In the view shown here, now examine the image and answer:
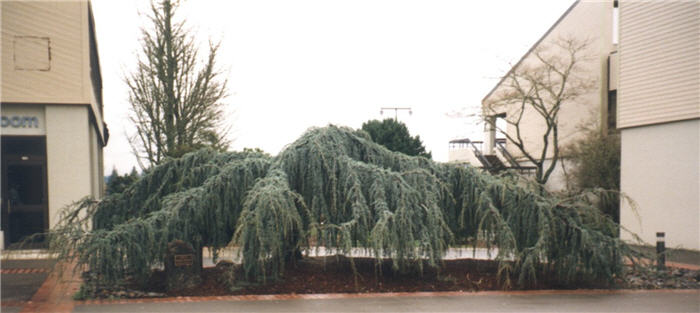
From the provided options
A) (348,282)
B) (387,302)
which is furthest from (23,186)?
(387,302)

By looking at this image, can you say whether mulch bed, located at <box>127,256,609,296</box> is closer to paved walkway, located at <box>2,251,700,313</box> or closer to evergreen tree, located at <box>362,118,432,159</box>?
paved walkway, located at <box>2,251,700,313</box>

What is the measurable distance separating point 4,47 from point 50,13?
4.63 ft

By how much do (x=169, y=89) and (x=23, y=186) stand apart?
5774mm

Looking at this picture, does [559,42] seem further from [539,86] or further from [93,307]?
[93,307]

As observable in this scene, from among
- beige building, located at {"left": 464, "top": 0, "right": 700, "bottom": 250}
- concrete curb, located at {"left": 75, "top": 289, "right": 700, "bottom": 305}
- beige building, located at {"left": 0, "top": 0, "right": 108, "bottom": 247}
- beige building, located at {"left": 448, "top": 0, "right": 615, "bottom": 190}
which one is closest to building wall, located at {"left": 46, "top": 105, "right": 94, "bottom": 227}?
beige building, located at {"left": 0, "top": 0, "right": 108, "bottom": 247}

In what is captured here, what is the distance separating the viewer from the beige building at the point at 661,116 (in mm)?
13891

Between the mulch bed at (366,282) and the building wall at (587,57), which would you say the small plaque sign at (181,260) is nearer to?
the mulch bed at (366,282)

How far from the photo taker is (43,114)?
45.7 ft

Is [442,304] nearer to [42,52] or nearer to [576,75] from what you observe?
[42,52]

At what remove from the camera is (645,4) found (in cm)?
1554

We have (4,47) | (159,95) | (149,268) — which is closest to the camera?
(149,268)

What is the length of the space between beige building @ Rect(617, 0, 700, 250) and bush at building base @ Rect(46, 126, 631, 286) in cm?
586

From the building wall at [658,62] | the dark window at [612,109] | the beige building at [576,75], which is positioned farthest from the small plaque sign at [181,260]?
the dark window at [612,109]

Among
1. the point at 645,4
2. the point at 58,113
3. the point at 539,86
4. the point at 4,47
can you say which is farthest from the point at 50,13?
the point at 539,86
